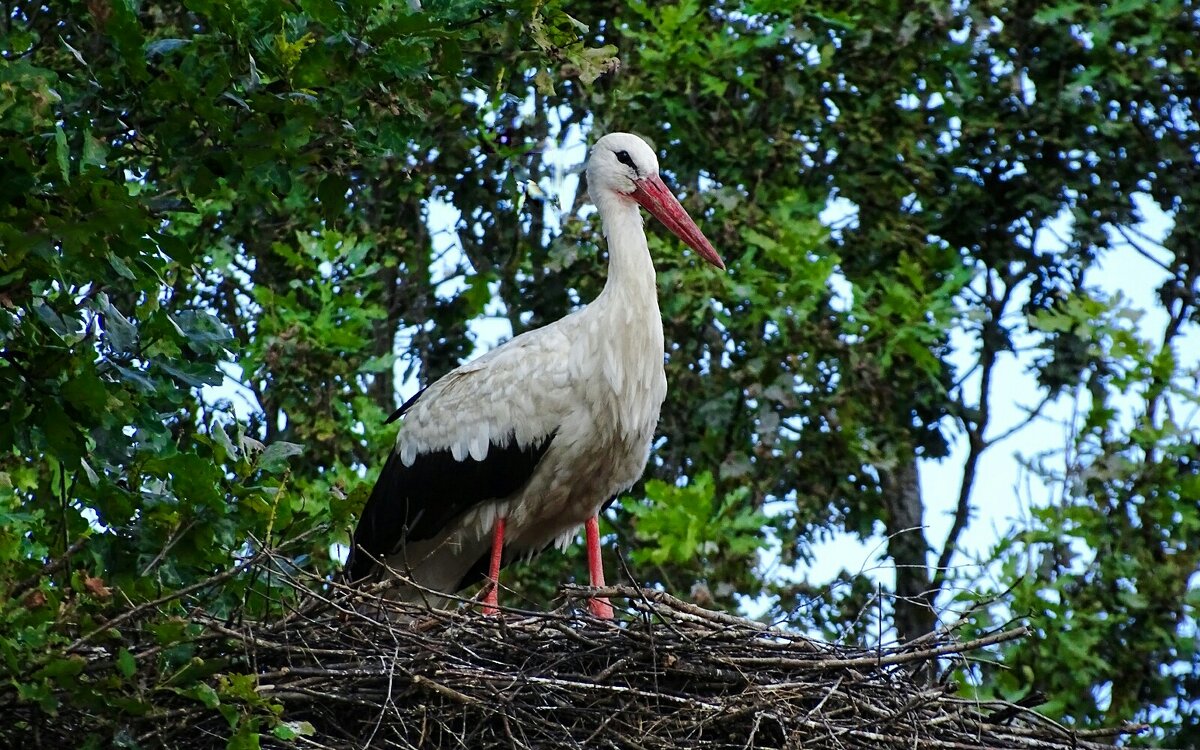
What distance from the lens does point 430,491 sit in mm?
7223

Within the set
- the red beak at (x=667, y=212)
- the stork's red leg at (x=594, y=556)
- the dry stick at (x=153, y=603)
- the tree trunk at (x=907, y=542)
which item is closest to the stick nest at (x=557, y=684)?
the dry stick at (x=153, y=603)

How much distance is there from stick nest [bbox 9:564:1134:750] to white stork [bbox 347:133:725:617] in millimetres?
988

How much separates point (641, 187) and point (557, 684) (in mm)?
2328

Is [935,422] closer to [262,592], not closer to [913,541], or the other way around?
[913,541]

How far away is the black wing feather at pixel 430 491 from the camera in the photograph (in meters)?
7.05

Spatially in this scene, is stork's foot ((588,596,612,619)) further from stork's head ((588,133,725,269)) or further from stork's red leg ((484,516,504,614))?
stork's head ((588,133,725,269))

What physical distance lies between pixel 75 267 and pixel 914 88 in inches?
265

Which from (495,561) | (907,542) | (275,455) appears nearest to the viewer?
(275,455)

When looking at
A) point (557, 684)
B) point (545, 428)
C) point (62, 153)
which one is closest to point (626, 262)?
point (545, 428)

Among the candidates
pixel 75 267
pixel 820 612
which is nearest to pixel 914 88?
pixel 820 612

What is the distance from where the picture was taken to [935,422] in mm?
10828

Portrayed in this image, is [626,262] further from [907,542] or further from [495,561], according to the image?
[907,542]

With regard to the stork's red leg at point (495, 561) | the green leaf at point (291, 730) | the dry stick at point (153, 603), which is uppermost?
the stork's red leg at point (495, 561)

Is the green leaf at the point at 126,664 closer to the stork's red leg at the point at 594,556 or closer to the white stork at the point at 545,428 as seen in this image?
the white stork at the point at 545,428
